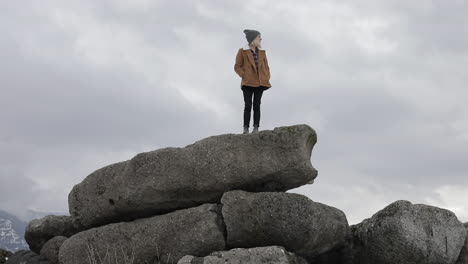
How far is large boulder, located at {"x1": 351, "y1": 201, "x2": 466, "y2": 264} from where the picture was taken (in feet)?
58.5

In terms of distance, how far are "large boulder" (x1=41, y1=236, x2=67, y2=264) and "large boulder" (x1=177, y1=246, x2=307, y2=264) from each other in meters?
8.41

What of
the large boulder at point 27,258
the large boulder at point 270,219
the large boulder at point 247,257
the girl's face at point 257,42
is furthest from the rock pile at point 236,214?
the large boulder at point 27,258

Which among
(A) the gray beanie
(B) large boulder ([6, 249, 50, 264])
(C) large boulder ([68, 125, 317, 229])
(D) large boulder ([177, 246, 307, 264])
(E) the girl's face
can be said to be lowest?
(D) large boulder ([177, 246, 307, 264])

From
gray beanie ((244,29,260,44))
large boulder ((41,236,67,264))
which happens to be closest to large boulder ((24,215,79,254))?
large boulder ((41,236,67,264))

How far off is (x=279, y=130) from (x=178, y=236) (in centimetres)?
469

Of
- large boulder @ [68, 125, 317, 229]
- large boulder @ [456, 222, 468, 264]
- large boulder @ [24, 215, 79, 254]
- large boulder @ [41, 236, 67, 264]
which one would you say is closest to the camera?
large boulder @ [68, 125, 317, 229]

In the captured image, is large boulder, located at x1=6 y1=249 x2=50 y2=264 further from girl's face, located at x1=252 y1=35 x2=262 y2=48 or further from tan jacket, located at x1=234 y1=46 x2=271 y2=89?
girl's face, located at x1=252 y1=35 x2=262 y2=48

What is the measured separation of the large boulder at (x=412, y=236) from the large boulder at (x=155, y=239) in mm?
5228

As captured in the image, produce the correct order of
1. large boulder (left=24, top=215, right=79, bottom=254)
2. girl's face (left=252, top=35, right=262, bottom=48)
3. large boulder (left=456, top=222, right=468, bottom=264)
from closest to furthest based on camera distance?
large boulder (left=456, top=222, right=468, bottom=264)
girl's face (left=252, top=35, right=262, bottom=48)
large boulder (left=24, top=215, right=79, bottom=254)

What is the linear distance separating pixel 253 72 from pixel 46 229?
1145 cm

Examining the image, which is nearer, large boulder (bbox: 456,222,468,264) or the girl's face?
large boulder (bbox: 456,222,468,264)

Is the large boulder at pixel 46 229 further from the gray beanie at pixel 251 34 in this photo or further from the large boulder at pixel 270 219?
the gray beanie at pixel 251 34

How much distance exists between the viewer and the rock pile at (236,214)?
17062 millimetres

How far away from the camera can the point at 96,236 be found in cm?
1891
